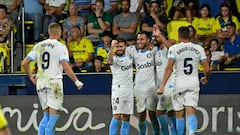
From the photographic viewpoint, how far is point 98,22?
1555 centimetres

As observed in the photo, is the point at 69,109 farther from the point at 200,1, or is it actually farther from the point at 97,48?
the point at 200,1

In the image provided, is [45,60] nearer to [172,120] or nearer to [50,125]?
[50,125]

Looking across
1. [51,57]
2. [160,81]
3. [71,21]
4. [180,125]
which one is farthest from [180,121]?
[71,21]

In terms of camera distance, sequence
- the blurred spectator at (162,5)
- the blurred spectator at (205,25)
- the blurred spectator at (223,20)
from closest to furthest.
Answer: the blurred spectator at (223,20), the blurred spectator at (205,25), the blurred spectator at (162,5)

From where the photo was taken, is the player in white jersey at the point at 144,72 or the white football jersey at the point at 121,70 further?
the player in white jersey at the point at 144,72

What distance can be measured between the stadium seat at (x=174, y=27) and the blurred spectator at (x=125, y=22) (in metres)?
0.76

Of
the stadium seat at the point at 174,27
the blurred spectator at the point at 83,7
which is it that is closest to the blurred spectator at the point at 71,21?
the blurred spectator at the point at 83,7

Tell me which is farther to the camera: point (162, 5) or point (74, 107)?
point (162, 5)

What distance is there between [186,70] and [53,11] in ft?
16.5

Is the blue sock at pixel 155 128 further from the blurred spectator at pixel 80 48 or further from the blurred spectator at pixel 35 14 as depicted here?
the blurred spectator at pixel 35 14

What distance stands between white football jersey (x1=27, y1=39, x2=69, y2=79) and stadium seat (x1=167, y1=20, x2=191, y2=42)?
3934 millimetres

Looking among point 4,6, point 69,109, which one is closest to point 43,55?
point 69,109

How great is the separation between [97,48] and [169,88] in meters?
2.93

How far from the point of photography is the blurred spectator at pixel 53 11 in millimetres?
15586
